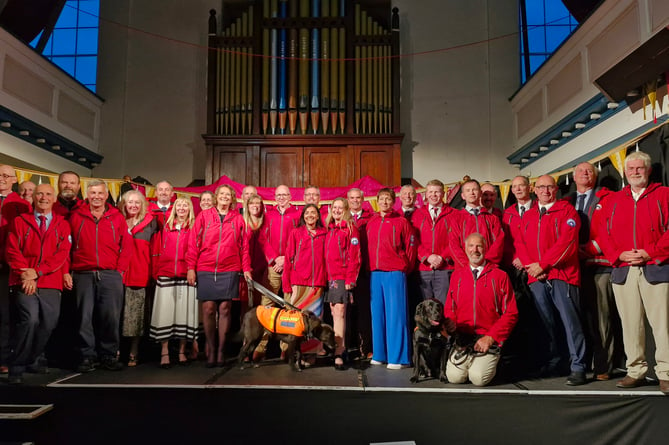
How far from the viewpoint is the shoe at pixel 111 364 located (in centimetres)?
382

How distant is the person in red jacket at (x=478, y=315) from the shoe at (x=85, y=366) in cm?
254

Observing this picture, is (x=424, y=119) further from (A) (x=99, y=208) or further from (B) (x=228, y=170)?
(A) (x=99, y=208)

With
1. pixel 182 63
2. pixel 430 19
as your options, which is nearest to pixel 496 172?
pixel 430 19

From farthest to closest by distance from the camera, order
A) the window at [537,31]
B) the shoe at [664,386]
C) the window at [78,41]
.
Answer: the window at [78,41]
the window at [537,31]
the shoe at [664,386]

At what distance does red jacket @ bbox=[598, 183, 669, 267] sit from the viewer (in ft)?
10.7

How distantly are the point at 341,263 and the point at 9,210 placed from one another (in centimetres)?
247

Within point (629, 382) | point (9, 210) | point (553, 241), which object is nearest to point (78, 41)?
point (9, 210)

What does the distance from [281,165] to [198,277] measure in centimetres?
434

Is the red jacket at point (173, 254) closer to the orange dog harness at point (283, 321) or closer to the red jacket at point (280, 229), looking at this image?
the red jacket at point (280, 229)

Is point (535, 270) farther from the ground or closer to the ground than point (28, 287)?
farther from the ground

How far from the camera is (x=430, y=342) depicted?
3498 millimetres

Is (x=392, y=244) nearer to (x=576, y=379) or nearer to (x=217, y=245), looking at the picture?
(x=217, y=245)

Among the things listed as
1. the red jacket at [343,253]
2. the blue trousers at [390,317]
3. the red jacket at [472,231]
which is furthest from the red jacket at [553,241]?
the red jacket at [343,253]

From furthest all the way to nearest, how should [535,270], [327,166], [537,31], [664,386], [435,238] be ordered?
[537,31] → [327,166] → [435,238] → [535,270] → [664,386]
